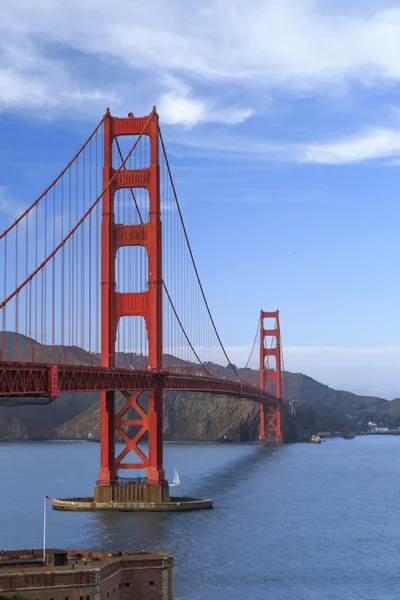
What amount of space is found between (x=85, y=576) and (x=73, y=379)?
19.8 m

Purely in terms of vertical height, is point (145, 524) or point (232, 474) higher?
point (232, 474)

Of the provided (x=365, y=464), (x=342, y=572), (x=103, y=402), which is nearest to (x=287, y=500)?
(x=103, y=402)

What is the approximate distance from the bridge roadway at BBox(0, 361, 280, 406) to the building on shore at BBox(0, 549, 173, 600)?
7.68m

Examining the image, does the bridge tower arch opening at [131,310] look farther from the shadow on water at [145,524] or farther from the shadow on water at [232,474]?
the shadow on water at [232,474]

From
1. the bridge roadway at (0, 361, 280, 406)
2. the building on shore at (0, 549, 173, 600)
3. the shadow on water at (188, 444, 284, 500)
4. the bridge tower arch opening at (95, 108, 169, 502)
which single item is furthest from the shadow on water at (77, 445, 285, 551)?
the building on shore at (0, 549, 173, 600)

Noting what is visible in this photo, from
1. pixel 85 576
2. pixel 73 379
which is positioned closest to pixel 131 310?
pixel 73 379

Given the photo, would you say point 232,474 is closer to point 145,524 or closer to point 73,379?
point 145,524

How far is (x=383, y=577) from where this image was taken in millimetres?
45281

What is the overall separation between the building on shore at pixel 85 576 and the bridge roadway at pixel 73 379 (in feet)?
25.2

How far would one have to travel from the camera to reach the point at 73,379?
2112 inches

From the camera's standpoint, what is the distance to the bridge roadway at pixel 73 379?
45000 mm

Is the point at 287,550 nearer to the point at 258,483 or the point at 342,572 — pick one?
the point at 342,572

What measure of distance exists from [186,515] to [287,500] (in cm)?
1217

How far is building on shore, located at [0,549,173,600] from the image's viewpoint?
113 ft
